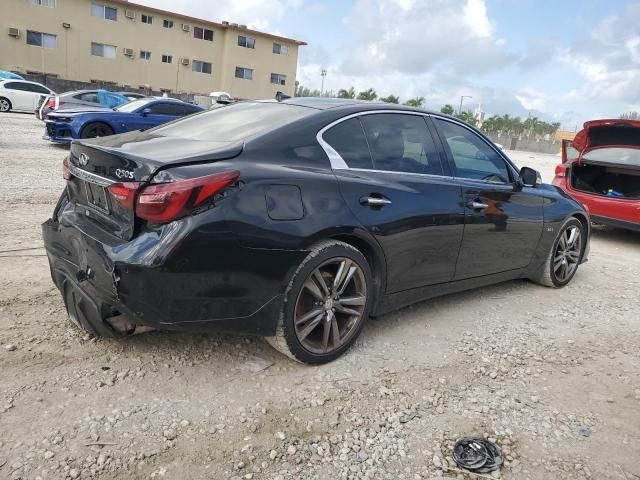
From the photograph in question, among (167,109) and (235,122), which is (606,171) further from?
(167,109)

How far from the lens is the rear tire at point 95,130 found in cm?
1105

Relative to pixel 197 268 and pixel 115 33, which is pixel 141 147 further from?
pixel 115 33

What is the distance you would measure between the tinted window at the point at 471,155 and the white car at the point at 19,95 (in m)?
22.7

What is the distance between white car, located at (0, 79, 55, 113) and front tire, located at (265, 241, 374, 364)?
23.1 metres

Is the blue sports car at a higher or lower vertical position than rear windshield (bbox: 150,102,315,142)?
lower

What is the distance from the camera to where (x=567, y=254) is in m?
5.04

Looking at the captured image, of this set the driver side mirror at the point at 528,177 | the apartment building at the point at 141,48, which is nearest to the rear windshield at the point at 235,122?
the driver side mirror at the point at 528,177

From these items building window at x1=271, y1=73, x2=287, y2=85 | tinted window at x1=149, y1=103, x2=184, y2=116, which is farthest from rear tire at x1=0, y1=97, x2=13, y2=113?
building window at x1=271, y1=73, x2=287, y2=85

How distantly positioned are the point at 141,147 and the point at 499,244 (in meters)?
2.79

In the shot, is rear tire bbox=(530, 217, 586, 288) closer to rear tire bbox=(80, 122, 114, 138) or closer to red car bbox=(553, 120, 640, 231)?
red car bbox=(553, 120, 640, 231)

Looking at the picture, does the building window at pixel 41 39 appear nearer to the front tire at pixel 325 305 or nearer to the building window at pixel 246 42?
the building window at pixel 246 42

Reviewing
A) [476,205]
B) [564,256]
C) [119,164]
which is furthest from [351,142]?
[564,256]

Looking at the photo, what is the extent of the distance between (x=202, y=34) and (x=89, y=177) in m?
43.2

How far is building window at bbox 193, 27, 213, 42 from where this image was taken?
41594 mm
